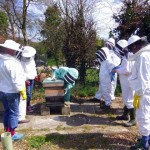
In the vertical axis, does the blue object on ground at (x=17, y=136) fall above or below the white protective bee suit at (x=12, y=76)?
below

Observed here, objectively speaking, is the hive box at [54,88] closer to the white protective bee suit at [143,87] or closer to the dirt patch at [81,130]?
the dirt patch at [81,130]

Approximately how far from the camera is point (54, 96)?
6.90 m

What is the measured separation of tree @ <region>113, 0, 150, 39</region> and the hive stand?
14.3ft

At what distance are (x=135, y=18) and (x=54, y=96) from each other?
4749mm

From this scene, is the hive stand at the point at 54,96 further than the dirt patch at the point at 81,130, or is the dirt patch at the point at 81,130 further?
the hive stand at the point at 54,96

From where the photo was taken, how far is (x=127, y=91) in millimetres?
6094

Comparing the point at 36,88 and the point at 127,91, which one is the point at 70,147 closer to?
the point at 127,91

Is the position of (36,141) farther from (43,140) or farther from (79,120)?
(79,120)

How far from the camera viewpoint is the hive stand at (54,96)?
6836mm

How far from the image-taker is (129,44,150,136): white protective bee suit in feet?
14.4

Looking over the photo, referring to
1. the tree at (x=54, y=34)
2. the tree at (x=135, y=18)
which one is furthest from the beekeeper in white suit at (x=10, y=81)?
the tree at (x=135, y=18)

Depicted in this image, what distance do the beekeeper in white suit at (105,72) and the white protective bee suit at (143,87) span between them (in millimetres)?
2493

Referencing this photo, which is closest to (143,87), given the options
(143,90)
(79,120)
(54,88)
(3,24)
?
(143,90)

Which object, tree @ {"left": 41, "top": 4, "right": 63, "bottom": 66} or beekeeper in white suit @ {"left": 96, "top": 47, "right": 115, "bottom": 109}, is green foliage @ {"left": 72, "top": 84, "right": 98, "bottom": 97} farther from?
tree @ {"left": 41, "top": 4, "right": 63, "bottom": 66}
